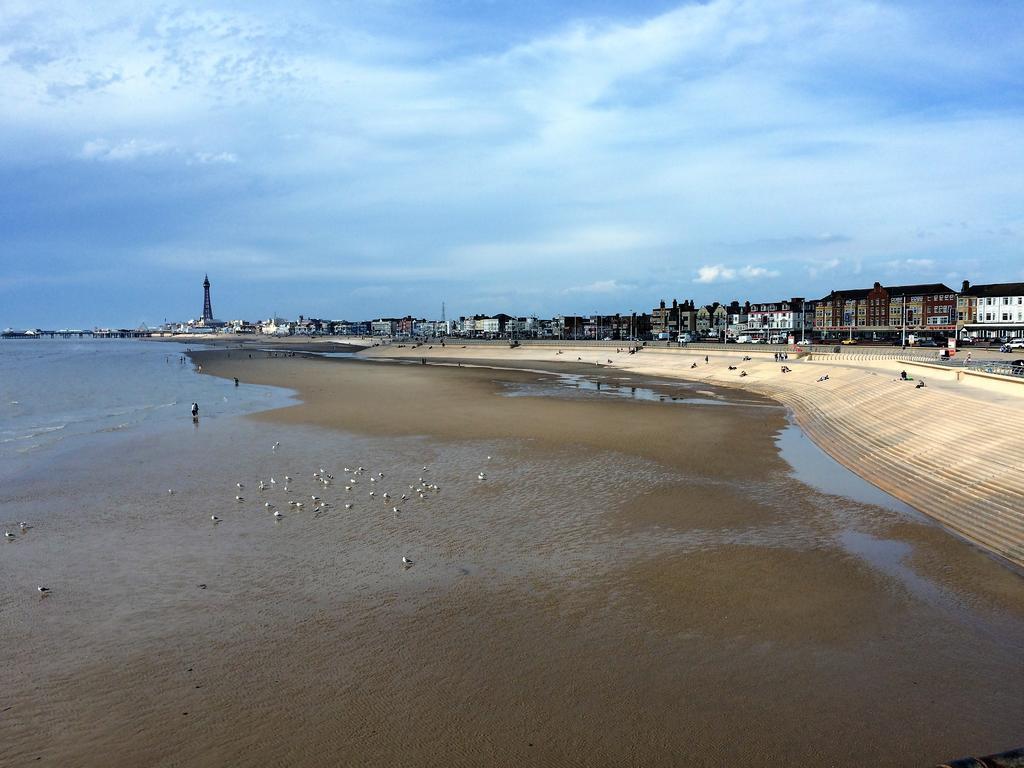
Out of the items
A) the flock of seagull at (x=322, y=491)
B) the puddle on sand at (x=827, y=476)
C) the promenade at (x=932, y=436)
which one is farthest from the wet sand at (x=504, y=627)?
the promenade at (x=932, y=436)

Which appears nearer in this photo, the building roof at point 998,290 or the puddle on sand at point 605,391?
the puddle on sand at point 605,391

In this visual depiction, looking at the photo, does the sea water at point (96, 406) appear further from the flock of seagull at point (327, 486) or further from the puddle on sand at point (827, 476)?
the puddle on sand at point (827, 476)

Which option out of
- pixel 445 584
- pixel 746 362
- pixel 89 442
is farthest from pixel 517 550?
pixel 746 362

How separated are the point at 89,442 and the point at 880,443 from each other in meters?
32.7

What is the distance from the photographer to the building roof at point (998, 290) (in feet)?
300

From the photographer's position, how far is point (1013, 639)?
10656 millimetres

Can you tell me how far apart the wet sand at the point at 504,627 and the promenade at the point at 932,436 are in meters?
1.59

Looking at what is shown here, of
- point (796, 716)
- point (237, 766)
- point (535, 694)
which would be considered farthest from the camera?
point (535, 694)

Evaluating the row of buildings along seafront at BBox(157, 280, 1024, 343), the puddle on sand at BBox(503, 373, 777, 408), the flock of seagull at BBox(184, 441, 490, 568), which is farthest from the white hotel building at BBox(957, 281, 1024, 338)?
the flock of seagull at BBox(184, 441, 490, 568)

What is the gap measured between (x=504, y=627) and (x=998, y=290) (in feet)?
358

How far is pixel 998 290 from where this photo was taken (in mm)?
94250

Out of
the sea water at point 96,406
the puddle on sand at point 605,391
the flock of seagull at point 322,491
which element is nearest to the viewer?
the flock of seagull at point 322,491

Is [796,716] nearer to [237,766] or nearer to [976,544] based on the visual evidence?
[237,766]

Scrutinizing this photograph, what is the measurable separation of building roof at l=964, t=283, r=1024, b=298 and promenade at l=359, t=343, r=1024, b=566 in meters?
54.6
